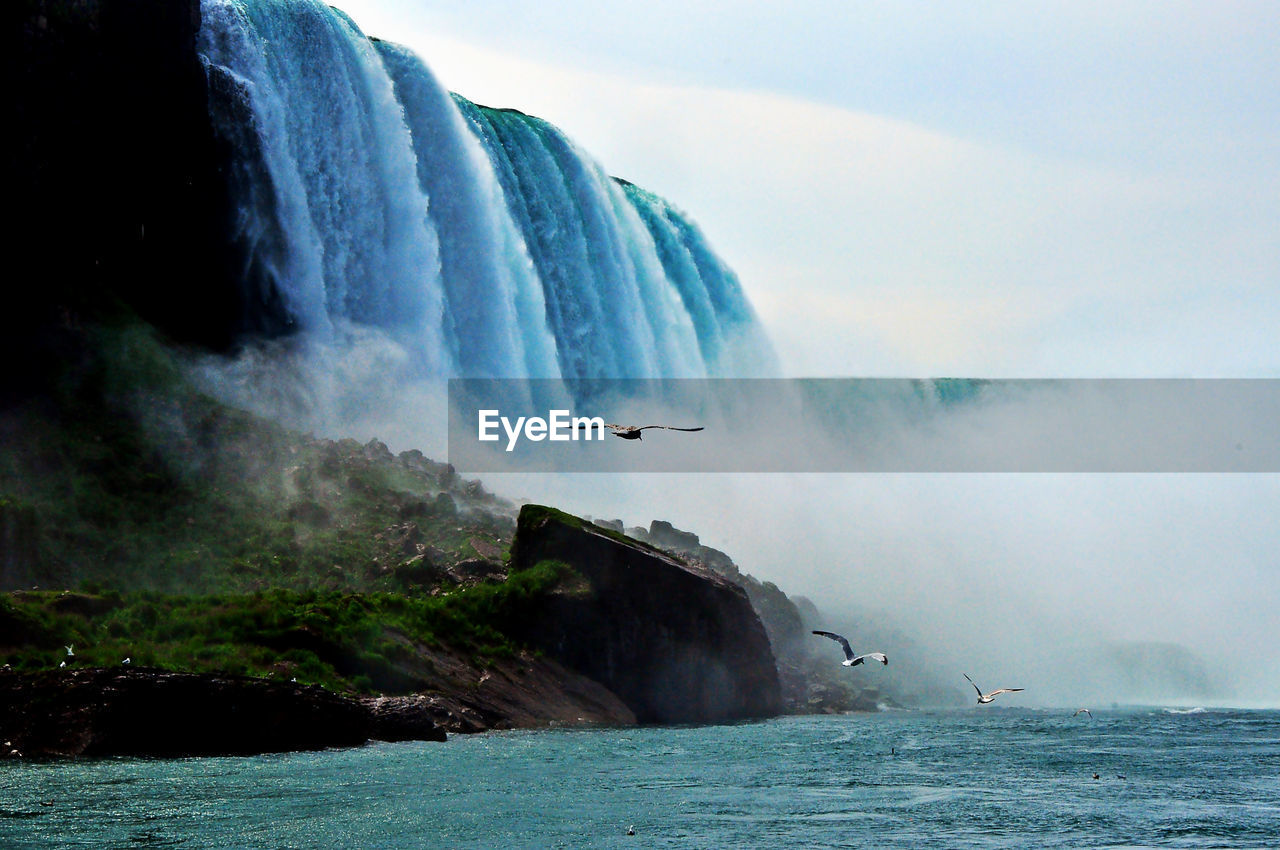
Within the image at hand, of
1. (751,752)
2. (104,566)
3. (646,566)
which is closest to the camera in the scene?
(751,752)

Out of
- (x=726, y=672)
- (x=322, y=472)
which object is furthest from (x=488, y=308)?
(x=726, y=672)

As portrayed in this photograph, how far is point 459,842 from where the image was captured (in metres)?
31.2

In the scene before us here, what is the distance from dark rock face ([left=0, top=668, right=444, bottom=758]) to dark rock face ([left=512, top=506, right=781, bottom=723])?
1524 cm

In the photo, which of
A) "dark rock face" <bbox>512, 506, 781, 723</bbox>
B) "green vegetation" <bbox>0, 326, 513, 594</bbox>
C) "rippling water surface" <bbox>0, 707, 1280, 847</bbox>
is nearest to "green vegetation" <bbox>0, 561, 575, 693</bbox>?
"dark rock face" <bbox>512, 506, 781, 723</bbox>

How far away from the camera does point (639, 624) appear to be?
60719mm

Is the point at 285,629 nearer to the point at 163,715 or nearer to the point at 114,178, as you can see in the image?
the point at 163,715

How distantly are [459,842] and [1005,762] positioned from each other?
23.7 meters

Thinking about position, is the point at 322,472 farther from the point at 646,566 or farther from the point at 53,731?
the point at 53,731

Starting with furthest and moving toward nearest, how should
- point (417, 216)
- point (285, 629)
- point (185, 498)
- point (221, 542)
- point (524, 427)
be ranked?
point (524, 427) < point (417, 216) < point (185, 498) < point (221, 542) < point (285, 629)

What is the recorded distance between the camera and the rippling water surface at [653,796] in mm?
31625

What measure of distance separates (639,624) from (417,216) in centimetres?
2388

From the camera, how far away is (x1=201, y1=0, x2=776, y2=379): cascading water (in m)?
66.6

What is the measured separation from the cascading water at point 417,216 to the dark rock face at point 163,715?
2707 centimetres

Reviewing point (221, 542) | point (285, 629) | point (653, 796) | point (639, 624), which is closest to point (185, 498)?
point (221, 542)
